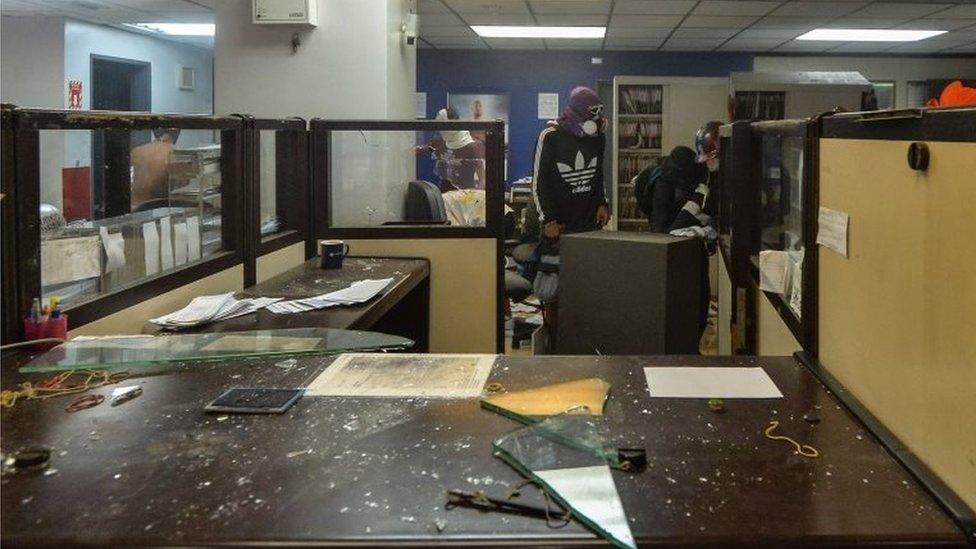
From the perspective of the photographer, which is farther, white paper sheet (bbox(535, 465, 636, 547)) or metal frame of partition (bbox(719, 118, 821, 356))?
metal frame of partition (bbox(719, 118, 821, 356))

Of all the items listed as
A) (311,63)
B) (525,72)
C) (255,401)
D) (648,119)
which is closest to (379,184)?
(311,63)

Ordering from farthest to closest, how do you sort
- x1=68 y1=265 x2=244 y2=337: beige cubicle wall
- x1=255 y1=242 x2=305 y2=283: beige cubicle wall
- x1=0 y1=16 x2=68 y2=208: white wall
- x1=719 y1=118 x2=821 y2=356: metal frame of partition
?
1. x1=0 y1=16 x2=68 y2=208: white wall
2. x1=255 y1=242 x2=305 y2=283: beige cubicle wall
3. x1=719 y1=118 x2=821 y2=356: metal frame of partition
4. x1=68 y1=265 x2=244 y2=337: beige cubicle wall

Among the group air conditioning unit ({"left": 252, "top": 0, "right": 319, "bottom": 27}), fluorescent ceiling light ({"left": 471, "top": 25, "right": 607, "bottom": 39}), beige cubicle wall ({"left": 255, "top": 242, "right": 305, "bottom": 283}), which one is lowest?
beige cubicle wall ({"left": 255, "top": 242, "right": 305, "bottom": 283})

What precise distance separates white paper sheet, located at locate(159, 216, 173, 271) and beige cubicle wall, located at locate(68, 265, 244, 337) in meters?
0.07

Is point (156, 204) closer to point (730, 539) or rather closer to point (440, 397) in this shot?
point (440, 397)

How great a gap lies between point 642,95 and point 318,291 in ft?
22.1

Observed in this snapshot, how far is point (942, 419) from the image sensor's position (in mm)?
993

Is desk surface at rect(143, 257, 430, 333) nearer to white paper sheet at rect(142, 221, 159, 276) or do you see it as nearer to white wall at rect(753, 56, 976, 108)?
white paper sheet at rect(142, 221, 159, 276)

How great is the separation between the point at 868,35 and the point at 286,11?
6.44 metres

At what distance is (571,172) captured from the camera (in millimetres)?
4531

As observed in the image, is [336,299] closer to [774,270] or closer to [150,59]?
[774,270]

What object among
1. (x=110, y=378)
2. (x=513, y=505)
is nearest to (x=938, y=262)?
(x=513, y=505)

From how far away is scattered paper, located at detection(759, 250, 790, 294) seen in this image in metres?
1.90

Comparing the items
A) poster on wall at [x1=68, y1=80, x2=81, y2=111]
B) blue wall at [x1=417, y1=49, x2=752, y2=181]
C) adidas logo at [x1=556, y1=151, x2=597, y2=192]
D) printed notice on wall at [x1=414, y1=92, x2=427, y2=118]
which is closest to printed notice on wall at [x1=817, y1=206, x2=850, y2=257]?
adidas logo at [x1=556, y1=151, x2=597, y2=192]
